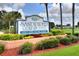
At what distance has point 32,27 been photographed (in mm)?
4551

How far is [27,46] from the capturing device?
449 centimetres

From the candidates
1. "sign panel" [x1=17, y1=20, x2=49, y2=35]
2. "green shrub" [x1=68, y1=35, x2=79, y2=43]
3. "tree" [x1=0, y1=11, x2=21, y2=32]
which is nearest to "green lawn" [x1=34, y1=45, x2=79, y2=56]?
"green shrub" [x1=68, y1=35, x2=79, y2=43]

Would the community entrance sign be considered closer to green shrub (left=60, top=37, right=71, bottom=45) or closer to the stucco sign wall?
the stucco sign wall

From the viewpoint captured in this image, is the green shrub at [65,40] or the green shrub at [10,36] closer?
the green shrub at [10,36]

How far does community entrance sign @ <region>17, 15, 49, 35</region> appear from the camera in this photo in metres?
4.53

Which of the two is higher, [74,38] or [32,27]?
[32,27]

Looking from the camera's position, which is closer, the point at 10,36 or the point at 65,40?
the point at 10,36

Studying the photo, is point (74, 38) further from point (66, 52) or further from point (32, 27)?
point (32, 27)

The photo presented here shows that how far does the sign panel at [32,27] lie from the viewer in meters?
4.53

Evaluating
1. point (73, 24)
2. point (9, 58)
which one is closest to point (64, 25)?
point (73, 24)

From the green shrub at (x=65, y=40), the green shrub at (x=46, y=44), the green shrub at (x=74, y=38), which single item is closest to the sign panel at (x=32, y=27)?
the green shrub at (x=46, y=44)

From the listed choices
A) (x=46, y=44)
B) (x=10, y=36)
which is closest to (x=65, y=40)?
(x=46, y=44)

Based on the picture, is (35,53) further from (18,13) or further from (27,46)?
(18,13)

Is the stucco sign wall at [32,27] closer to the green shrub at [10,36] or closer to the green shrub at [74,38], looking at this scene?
the green shrub at [10,36]
